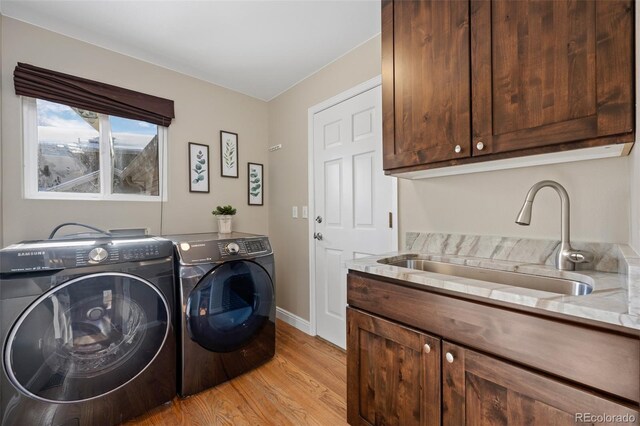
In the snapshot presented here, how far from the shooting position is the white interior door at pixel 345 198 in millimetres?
1981

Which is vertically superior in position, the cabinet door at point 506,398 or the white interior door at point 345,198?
the white interior door at point 345,198

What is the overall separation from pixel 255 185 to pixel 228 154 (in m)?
0.42

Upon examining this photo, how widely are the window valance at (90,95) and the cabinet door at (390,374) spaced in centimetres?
220

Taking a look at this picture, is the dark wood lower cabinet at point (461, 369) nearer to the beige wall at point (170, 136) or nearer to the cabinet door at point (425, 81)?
the cabinet door at point (425, 81)

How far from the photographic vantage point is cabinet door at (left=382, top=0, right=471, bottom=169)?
3.89 feet

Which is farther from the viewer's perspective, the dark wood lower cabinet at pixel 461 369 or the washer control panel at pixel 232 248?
the washer control panel at pixel 232 248

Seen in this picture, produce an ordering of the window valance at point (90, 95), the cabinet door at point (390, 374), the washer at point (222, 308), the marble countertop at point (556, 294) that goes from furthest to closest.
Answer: the window valance at point (90, 95) < the washer at point (222, 308) < the cabinet door at point (390, 374) < the marble countertop at point (556, 294)

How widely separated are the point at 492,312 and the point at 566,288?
19.9 inches

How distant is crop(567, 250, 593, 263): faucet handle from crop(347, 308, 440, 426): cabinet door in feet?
2.19

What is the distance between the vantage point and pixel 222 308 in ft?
5.85

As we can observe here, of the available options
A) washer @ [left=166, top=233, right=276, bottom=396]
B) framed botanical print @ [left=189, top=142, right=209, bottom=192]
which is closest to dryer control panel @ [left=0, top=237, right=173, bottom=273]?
washer @ [left=166, top=233, right=276, bottom=396]

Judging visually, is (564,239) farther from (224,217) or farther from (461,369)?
(224,217)

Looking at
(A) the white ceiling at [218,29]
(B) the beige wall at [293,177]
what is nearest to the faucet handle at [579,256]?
(A) the white ceiling at [218,29]

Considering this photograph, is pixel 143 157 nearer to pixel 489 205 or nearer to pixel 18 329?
pixel 18 329
